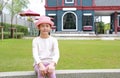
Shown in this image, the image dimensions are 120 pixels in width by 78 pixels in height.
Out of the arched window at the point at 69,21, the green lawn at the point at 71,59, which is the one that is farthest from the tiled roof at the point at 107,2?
the green lawn at the point at 71,59

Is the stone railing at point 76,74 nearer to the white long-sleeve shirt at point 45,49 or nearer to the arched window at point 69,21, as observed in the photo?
the white long-sleeve shirt at point 45,49

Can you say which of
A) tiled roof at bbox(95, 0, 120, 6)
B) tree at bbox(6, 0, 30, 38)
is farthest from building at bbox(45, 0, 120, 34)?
tree at bbox(6, 0, 30, 38)

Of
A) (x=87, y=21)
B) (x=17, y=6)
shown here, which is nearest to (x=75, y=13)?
(x=87, y=21)

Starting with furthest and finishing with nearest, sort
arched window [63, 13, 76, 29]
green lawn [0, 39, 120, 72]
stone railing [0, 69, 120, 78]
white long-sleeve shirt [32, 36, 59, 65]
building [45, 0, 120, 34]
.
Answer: building [45, 0, 120, 34], arched window [63, 13, 76, 29], green lawn [0, 39, 120, 72], stone railing [0, 69, 120, 78], white long-sleeve shirt [32, 36, 59, 65]

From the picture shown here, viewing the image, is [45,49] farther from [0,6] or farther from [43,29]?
[0,6]

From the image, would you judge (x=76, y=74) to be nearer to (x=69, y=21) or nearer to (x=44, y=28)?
(x=44, y=28)

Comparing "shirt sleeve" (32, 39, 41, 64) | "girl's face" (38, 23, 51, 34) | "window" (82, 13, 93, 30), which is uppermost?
"window" (82, 13, 93, 30)

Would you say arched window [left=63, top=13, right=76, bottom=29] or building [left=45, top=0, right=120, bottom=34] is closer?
arched window [left=63, top=13, right=76, bottom=29]

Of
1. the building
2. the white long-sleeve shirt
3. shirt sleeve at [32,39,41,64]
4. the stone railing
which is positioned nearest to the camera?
→ shirt sleeve at [32,39,41,64]

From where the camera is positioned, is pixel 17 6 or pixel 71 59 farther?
pixel 17 6

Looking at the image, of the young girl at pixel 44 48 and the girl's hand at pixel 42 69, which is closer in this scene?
the girl's hand at pixel 42 69

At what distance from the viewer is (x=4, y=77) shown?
4.94m

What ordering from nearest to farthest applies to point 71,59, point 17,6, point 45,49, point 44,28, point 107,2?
1. point 44,28
2. point 45,49
3. point 71,59
4. point 107,2
5. point 17,6

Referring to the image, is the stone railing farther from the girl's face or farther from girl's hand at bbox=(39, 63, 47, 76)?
the girl's face
